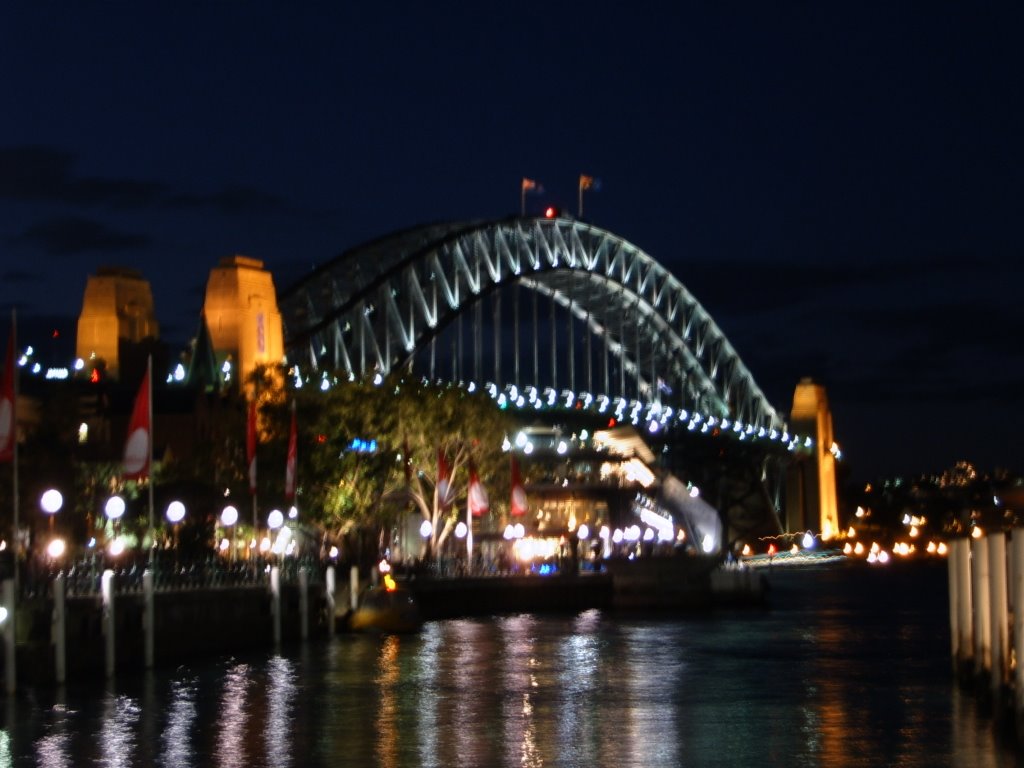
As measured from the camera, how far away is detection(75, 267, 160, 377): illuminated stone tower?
104 meters

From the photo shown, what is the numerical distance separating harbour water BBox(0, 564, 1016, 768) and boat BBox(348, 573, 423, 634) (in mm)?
1099

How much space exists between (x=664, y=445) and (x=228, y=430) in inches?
3403

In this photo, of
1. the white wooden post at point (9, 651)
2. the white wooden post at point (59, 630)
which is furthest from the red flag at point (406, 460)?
the white wooden post at point (9, 651)

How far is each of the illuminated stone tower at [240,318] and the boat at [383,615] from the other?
105ft

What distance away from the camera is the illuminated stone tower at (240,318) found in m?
96.7

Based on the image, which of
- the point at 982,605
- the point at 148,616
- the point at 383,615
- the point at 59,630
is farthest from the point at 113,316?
the point at 982,605

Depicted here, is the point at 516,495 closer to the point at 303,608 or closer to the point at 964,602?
the point at 303,608

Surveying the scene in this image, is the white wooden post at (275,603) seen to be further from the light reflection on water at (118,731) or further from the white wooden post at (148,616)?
the light reflection on water at (118,731)

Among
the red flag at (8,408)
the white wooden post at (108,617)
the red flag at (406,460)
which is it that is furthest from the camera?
the red flag at (406,460)

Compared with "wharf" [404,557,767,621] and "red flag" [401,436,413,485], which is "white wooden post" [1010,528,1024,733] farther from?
"wharf" [404,557,767,621]

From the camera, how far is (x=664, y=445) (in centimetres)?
16275

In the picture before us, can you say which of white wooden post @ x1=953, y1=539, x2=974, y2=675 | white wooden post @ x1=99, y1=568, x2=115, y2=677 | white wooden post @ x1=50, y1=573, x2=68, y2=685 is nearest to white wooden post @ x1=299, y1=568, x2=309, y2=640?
white wooden post @ x1=99, y1=568, x2=115, y2=677

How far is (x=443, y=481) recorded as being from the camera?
265ft

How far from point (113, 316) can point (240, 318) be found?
12074mm
